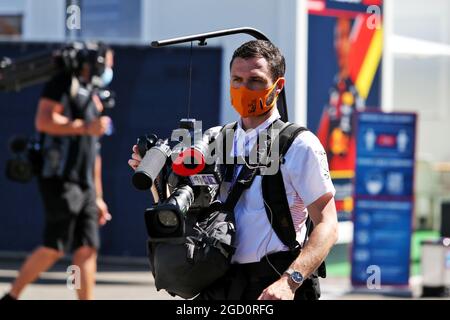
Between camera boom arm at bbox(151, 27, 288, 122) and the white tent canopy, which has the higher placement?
the white tent canopy

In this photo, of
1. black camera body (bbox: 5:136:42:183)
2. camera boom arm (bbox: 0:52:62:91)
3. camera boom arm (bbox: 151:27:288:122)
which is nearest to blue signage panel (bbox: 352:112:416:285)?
camera boom arm (bbox: 0:52:62:91)

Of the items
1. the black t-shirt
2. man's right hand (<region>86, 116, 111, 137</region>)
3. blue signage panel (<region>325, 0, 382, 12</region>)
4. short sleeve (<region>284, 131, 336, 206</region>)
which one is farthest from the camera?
blue signage panel (<region>325, 0, 382, 12</region>)

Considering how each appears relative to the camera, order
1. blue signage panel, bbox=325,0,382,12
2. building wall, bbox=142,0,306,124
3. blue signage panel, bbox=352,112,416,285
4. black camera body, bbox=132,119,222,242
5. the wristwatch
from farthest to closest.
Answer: blue signage panel, bbox=325,0,382,12 < building wall, bbox=142,0,306,124 < blue signage panel, bbox=352,112,416,285 < the wristwatch < black camera body, bbox=132,119,222,242

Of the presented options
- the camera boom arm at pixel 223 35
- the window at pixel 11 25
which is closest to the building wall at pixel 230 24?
the window at pixel 11 25

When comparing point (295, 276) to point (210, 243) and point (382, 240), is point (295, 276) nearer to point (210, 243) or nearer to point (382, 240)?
point (210, 243)

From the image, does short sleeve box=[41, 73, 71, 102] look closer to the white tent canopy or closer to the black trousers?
the black trousers

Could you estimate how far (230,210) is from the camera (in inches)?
145

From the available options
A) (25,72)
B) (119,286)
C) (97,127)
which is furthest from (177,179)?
(25,72)

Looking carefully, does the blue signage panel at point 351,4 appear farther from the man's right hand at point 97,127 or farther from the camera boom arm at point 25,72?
the man's right hand at point 97,127

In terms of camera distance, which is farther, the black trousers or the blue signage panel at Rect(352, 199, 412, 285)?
the blue signage panel at Rect(352, 199, 412, 285)

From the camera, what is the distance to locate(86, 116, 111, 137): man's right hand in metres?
7.83
